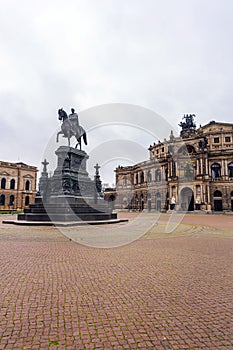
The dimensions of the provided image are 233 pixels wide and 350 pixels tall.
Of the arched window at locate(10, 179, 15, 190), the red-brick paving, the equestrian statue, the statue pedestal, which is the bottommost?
the red-brick paving

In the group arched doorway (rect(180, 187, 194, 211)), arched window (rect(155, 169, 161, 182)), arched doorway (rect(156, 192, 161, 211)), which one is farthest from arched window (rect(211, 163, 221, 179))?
arched doorway (rect(156, 192, 161, 211))

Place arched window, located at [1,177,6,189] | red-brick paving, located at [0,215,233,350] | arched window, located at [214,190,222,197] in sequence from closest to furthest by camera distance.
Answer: red-brick paving, located at [0,215,233,350] → arched window, located at [214,190,222,197] → arched window, located at [1,177,6,189]

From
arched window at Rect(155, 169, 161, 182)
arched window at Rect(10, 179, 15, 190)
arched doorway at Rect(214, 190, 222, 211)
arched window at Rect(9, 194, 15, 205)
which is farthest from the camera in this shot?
arched window at Rect(10, 179, 15, 190)

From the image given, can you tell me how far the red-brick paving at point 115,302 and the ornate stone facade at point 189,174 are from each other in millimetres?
47783

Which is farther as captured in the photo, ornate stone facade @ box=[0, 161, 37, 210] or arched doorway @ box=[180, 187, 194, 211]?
ornate stone facade @ box=[0, 161, 37, 210]

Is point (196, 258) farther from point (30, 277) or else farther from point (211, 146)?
point (211, 146)

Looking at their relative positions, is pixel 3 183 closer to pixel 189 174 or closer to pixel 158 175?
pixel 158 175

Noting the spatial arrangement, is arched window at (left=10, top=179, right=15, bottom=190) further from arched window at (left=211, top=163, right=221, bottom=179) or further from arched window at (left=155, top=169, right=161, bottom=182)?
arched window at (left=211, top=163, right=221, bottom=179)

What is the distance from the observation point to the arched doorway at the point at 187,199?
55312mm

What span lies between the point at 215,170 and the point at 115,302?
5737 cm

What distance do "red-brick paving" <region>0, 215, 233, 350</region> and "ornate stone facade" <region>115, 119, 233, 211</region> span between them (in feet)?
157

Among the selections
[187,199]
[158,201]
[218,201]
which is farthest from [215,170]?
[158,201]

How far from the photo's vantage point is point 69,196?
19.3m

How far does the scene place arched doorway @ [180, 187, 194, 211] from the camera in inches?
2178
